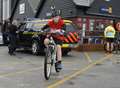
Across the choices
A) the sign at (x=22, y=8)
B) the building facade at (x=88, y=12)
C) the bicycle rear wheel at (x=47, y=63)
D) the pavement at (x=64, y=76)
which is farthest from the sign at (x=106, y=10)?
the bicycle rear wheel at (x=47, y=63)

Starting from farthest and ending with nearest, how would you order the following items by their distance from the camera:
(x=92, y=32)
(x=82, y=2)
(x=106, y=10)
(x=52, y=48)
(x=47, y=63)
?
1. (x=106, y=10)
2. (x=82, y=2)
3. (x=92, y=32)
4. (x=52, y=48)
5. (x=47, y=63)

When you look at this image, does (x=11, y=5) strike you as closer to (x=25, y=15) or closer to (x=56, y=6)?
(x=25, y=15)

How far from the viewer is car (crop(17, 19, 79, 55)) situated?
1919 centimetres

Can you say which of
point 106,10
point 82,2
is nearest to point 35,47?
point 82,2

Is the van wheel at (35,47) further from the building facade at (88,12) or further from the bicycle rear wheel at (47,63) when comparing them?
the bicycle rear wheel at (47,63)

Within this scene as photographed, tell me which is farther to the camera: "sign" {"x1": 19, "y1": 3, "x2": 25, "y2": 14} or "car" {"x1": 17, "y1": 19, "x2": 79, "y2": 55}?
"sign" {"x1": 19, "y1": 3, "x2": 25, "y2": 14}

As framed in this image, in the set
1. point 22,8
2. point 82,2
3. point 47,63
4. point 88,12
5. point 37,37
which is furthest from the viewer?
point 22,8

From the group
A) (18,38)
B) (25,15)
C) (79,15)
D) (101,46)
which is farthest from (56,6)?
(18,38)

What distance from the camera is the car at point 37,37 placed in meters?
19.2

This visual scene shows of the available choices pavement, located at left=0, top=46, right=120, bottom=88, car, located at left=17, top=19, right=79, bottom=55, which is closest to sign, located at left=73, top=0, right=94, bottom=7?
car, located at left=17, top=19, right=79, bottom=55

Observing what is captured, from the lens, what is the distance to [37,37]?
1942cm

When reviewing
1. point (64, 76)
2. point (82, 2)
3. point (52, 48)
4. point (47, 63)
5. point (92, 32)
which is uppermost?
point (82, 2)

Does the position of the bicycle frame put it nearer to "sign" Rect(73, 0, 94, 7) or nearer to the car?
the car

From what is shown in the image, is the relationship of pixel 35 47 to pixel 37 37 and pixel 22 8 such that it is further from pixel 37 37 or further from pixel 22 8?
pixel 22 8
